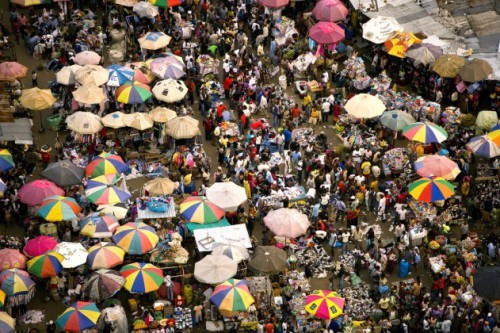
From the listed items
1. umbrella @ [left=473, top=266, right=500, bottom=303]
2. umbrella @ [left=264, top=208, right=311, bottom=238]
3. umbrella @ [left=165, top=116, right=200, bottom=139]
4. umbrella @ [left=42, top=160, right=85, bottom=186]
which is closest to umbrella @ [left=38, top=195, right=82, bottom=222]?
umbrella @ [left=42, top=160, right=85, bottom=186]

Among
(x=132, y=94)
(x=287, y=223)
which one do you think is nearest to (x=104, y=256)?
(x=287, y=223)

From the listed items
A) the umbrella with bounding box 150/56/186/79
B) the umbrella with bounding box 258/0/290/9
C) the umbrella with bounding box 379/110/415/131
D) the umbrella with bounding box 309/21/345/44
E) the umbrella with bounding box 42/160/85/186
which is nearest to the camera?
the umbrella with bounding box 42/160/85/186

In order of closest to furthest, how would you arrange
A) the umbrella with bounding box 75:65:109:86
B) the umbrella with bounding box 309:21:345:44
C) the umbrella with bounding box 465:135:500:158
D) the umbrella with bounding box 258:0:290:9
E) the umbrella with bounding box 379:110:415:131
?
the umbrella with bounding box 465:135:500:158 < the umbrella with bounding box 379:110:415:131 < the umbrella with bounding box 75:65:109:86 < the umbrella with bounding box 309:21:345:44 < the umbrella with bounding box 258:0:290:9

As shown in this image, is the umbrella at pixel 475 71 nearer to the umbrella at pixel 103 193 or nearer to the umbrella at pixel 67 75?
the umbrella at pixel 103 193

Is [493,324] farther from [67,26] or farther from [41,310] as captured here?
[67,26]

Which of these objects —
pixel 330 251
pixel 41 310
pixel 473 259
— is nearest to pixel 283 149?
pixel 330 251

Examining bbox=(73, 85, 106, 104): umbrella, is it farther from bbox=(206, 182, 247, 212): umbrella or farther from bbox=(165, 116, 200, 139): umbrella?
bbox=(206, 182, 247, 212): umbrella
